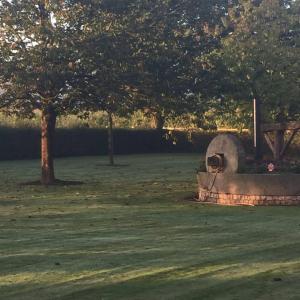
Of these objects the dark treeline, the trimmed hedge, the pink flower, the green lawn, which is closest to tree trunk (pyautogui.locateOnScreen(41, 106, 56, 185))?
the dark treeline

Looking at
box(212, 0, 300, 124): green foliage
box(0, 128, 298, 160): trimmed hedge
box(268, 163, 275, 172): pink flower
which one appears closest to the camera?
box(268, 163, 275, 172): pink flower

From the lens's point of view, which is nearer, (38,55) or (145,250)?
(145,250)

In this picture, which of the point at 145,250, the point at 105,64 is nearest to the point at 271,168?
the point at 145,250

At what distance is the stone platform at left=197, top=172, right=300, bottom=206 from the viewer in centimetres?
1560

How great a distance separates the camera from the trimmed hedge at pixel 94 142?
4506cm

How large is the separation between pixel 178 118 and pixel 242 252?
16251 millimetres

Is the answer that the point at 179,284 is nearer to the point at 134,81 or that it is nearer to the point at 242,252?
the point at 242,252

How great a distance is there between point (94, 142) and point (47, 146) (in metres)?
25.5

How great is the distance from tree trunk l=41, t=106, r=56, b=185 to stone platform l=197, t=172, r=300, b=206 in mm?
8841

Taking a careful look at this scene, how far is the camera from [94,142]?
49719mm

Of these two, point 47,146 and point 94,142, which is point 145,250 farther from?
point 94,142

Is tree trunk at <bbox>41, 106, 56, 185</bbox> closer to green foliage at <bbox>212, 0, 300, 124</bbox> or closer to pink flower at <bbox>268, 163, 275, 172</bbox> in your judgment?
green foliage at <bbox>212, 0, 300, 124</bbox>

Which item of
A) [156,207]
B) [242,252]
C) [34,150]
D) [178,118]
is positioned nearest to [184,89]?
[178,118]

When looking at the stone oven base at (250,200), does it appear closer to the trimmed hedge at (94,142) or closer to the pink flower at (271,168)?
the pink flower at (271,168)
